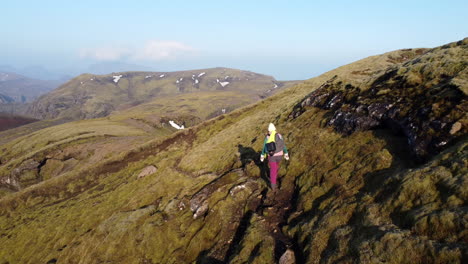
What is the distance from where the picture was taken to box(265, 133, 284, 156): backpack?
19.6 meters

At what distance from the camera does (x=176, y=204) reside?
85.5 feet

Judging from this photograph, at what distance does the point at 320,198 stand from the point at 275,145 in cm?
504

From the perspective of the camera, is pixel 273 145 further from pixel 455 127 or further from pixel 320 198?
pixel 455 127

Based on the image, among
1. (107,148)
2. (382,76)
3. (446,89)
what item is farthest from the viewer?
(107,148)

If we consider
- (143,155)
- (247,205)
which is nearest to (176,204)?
(247,205)

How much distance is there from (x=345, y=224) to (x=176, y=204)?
17419 millimetres

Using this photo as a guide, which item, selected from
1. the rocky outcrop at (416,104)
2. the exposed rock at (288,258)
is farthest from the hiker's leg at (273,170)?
the rocky outcrop at (416,104)

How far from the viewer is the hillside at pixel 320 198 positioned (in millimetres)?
12000

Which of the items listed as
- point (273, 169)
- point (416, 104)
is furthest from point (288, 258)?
point (416, 104)

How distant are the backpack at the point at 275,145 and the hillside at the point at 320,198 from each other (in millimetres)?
3626

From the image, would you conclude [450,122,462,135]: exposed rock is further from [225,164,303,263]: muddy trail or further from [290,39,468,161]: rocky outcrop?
[225,164,303,263]: muddy trail

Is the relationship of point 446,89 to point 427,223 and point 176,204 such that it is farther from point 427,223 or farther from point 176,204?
point 176,204

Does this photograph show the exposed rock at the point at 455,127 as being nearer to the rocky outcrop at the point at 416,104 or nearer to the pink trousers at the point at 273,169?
the rocky outcrop at the point at 416,104

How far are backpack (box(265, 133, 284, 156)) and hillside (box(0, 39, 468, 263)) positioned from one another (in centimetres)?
363
